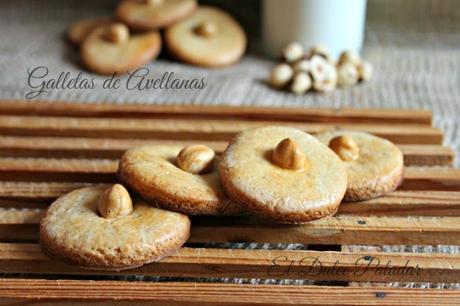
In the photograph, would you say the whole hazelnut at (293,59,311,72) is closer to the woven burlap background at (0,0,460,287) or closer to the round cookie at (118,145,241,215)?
the woven burlap background at (0,0,460,287)

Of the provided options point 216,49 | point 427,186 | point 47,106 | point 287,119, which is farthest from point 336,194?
point 216,49

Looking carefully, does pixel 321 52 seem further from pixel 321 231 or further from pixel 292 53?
pixel 321 231

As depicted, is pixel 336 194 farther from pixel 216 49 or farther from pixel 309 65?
pixel 216 49

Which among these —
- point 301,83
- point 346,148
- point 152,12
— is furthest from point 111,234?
point 152,12

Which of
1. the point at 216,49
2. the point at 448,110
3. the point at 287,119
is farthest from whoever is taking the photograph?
the point at 216,49

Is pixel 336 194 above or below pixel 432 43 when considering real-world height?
above
